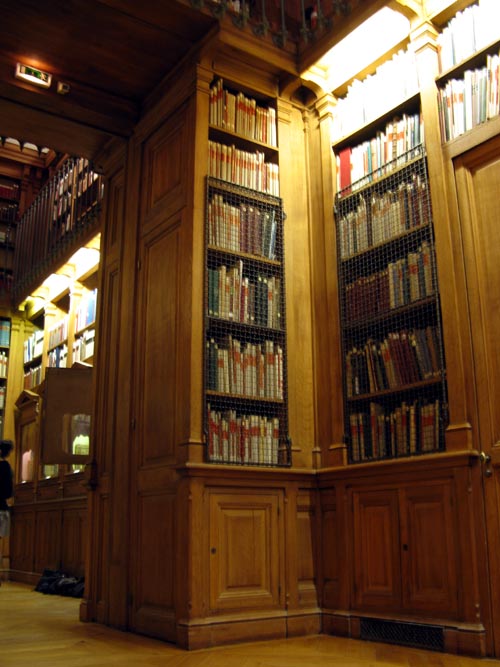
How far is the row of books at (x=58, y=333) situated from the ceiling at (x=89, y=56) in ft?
9.66

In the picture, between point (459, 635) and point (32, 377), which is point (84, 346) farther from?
point (459, 635)

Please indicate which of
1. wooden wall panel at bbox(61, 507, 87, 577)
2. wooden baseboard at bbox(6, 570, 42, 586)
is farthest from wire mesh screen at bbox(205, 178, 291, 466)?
wooden baseboard at bbox(6, 570, 42, 586)

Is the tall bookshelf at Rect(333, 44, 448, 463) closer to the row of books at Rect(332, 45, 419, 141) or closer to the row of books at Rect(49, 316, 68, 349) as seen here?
the row of books at Rect(332, 45, 419, 141)

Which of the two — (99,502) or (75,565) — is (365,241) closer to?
A: (99,502)

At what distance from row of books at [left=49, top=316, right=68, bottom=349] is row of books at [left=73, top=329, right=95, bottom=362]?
1.04ft

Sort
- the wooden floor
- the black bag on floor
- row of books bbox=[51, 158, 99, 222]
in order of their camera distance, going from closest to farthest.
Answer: the wooden floor, the black bag on floor, row of books bbox=[51, 158, 99, 222]

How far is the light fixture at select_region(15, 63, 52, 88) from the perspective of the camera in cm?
423

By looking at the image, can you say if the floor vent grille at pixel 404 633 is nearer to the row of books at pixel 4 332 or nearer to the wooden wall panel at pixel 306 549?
the wooden wall panel at pixel 306 549

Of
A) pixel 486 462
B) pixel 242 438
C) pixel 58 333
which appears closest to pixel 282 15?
pixel 242 438

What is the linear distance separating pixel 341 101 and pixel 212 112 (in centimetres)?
82

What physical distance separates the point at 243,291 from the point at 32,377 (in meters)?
5.32

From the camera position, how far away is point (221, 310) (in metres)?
3.85

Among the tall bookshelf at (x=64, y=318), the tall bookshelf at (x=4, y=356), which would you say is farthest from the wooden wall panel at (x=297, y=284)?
the tall bookshelf at (x=4, y=356)

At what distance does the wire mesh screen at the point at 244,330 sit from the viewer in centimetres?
375
